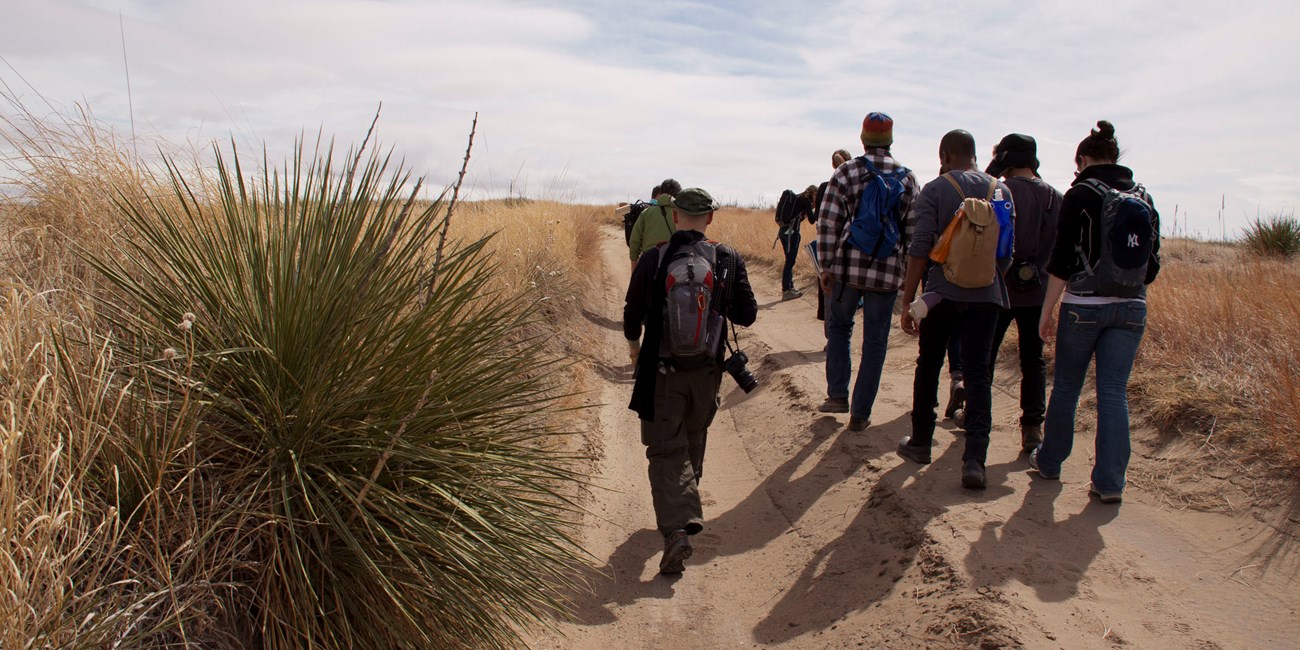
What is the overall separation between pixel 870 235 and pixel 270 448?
14.5 feet

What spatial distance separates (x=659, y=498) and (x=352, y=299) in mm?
2255

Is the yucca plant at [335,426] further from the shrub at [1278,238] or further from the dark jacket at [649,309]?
the shrub at [1278,238]

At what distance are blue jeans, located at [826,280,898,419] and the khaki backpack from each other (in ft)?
4.11

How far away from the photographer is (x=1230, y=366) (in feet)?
19.7

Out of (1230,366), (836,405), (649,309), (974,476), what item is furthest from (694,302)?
(1230,366)

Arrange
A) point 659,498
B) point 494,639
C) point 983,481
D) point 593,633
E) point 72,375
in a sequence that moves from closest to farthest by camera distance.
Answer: point 72,375, point 494,639, point 593,633, point 659,498, point 983,481

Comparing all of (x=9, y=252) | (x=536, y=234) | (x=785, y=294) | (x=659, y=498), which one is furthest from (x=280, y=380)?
(x=785, y=294)

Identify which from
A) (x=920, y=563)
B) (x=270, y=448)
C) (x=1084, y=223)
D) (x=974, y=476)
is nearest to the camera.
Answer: (x=270, y=448)

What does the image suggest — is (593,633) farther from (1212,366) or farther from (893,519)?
(1212,366)

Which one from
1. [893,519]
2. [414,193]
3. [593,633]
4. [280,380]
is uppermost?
[414,193]

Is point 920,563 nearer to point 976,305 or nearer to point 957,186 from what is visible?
point 976,305

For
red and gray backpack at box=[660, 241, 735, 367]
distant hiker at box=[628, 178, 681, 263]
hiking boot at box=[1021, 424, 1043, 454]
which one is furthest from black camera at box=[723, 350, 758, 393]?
distant hiker at box=[628, 178, 681, 263]

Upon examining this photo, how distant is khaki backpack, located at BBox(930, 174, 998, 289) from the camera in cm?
479

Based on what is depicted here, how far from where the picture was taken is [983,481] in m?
4.92
